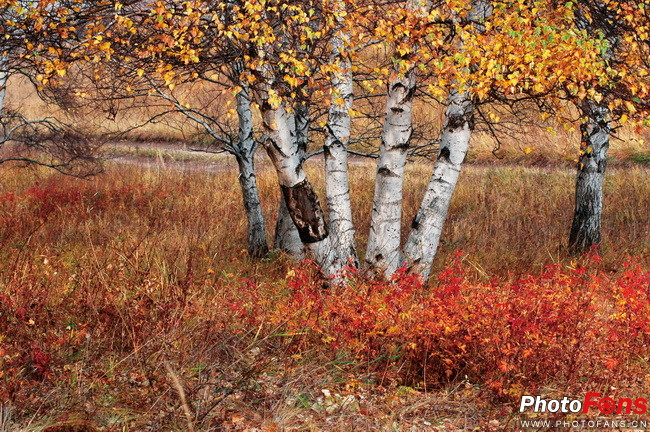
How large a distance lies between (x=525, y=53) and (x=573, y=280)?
2.13m

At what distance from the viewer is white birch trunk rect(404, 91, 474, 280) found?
21.4ft

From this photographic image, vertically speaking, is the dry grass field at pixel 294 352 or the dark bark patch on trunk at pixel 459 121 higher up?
the dark bark patch on trunk at pixel 459 121

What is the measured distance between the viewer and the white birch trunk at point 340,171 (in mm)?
6356

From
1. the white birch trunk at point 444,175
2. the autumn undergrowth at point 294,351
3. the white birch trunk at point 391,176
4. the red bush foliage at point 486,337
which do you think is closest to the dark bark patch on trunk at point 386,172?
the white birch trunk at point 391,176

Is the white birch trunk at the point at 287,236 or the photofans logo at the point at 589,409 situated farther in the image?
the white birch trunk at the point at 287,236

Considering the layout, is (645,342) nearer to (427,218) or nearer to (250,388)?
(427,218)

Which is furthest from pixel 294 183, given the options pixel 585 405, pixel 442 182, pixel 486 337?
pixel 585 405

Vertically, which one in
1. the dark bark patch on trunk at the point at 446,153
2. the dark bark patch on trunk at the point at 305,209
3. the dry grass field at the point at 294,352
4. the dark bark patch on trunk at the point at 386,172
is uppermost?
the dark bark patch on trunk at the point at 446,153

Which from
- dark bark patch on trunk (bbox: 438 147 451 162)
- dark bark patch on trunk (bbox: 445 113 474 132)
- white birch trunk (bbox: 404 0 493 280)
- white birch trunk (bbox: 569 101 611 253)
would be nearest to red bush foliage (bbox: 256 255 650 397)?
white birch trunk (bbox: 404 0 493 280)

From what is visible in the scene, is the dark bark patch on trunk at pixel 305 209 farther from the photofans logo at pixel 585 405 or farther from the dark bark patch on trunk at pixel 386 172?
the photofans logo at pixel 585 405

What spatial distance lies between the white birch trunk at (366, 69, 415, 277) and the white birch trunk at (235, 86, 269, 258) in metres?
2.29

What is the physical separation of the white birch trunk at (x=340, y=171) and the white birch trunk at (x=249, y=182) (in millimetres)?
2161

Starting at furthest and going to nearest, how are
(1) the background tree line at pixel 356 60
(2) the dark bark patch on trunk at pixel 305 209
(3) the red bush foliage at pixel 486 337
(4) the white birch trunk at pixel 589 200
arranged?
(4) the white birch trunk at pixel 589 200, (2) the dark bark patch on trunk at pixel 305 209, (1) the background tree line at pixel 356 60, (3) the red bush foliage at pixel 486 337

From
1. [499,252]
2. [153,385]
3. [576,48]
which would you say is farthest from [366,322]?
[499,252]
